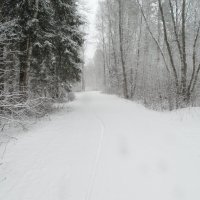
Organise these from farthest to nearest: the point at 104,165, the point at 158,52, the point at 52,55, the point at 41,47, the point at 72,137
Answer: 1. the point at 158,52
2. the point at 52,55
3. the point at 41,47
4. the point at 72,137
5. the point at 104,165

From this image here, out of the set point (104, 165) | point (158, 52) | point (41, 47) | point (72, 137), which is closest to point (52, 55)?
point (41, 47)

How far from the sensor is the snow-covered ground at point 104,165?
3.77 m

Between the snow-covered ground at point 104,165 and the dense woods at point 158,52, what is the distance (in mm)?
5528

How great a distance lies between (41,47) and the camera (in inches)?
437

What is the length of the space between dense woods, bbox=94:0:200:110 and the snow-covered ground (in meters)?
5.53

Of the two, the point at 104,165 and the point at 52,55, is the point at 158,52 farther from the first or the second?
the point at 104,165

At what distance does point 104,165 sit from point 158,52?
1900 centimetres

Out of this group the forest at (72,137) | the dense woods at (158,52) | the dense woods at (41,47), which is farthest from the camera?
the dense woods at (158,52)

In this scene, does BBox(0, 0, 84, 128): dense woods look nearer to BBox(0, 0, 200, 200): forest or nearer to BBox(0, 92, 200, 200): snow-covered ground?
BBox(0, 0, 200, 200): forest

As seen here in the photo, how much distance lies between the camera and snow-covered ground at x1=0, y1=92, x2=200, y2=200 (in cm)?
377

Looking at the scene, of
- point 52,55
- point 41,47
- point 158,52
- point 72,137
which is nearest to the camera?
point 72,137

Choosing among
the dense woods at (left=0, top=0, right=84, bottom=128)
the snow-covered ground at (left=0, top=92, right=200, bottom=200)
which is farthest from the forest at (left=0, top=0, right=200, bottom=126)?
the snow-covered ground at (left=0, top=92, right=200, bottom=200)

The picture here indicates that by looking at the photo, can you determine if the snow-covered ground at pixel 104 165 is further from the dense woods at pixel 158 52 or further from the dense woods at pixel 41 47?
the dense woods at pixel 158 52

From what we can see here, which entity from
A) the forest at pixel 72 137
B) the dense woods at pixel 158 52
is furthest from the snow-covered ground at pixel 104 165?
the dense woods at pixel 158 52
